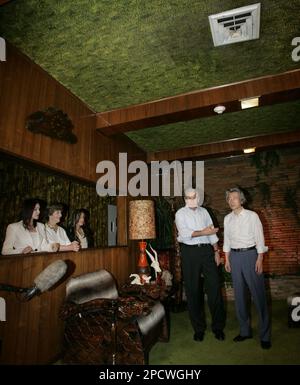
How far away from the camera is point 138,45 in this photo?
2748 millimetres

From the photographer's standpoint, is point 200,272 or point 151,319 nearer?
point 151,319

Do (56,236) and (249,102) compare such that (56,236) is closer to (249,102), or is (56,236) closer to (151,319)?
(151,319)

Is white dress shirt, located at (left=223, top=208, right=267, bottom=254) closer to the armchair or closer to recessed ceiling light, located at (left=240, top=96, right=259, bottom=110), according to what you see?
the armchair

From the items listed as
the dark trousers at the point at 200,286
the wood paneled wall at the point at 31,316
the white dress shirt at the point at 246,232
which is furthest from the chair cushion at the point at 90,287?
the white dress shirt at the point at 246,232

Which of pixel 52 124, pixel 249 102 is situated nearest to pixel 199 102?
pixel 249 102

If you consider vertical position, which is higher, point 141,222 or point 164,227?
point 141,222

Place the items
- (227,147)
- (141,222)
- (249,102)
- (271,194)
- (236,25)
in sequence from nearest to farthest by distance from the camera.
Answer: (236,25)
(249,102)
(141,222)
(227,147)
(271,194)

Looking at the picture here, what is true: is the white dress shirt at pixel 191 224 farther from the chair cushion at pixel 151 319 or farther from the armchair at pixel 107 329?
the armchair at pixel 107 329

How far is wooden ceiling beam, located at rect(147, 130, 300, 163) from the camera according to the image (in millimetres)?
5238

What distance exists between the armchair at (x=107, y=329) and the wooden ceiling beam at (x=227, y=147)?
149 inches

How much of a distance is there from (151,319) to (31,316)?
126cm

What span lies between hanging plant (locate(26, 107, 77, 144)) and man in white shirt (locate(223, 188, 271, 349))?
2.32 meters

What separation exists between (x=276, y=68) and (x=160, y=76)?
4.74ft

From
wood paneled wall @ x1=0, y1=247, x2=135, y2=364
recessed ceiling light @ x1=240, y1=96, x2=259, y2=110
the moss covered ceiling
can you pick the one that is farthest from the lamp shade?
recessed ceiling light @ x1=240, y1=96, x2=259, y2=110
